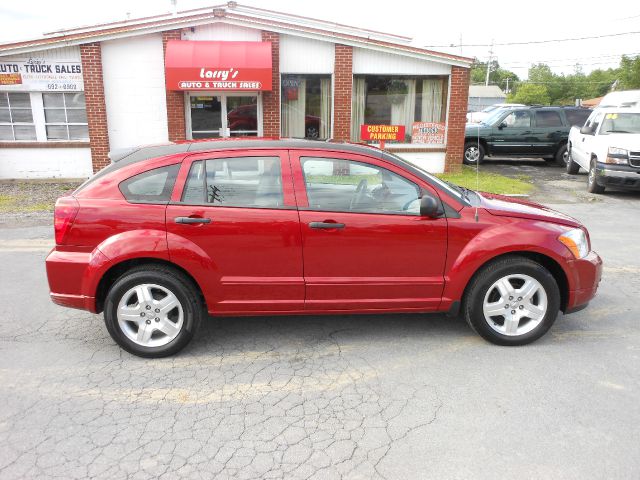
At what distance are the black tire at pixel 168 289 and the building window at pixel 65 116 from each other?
10692 millimetres

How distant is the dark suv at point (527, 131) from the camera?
1680cm

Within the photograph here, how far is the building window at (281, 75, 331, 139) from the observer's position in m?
13.5

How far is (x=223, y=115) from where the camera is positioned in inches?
524

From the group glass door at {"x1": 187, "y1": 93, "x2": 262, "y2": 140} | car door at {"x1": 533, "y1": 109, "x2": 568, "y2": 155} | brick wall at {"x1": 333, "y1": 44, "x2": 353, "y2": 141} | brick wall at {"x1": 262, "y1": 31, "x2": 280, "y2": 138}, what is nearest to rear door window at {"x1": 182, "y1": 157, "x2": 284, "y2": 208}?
brick wall at {"x1": 333, "y1": 44, "x2": 353, "y2": 141}

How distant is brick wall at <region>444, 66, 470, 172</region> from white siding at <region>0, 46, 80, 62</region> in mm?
9354

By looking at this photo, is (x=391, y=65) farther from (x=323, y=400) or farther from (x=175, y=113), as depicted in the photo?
(x=323, y=400)

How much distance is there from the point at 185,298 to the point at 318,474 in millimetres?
1695

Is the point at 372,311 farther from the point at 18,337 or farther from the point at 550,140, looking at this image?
the point at 550,140

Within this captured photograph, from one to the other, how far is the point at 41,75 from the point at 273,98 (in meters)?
5.54

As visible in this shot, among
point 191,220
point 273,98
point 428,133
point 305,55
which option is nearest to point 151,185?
point 191,220

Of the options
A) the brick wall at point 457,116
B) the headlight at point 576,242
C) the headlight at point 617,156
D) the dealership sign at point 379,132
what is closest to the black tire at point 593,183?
the headlight at point 617,156

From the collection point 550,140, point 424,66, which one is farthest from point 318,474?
point 550,140

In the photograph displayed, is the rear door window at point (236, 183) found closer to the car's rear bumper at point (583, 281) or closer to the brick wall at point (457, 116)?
the car's rear bumper at point (583, 281)

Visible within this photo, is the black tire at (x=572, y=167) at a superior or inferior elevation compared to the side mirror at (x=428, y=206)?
inferior
